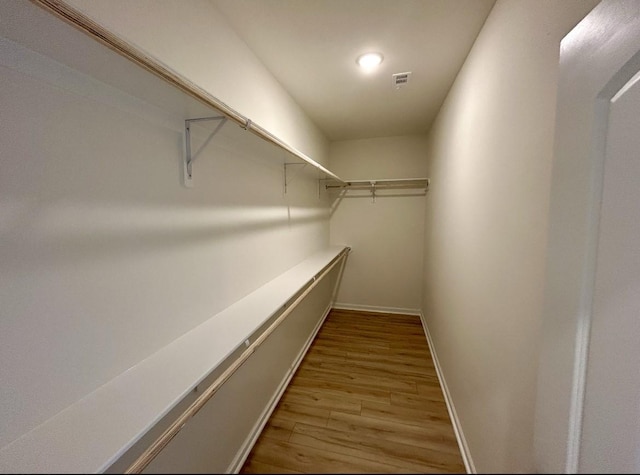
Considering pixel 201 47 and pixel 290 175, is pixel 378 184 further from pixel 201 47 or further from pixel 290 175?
pixel 201 47

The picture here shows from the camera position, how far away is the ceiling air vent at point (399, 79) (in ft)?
5.81

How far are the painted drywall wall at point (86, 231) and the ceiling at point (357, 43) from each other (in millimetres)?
465

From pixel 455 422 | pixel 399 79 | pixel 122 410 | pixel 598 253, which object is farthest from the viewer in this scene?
pixel 399 79

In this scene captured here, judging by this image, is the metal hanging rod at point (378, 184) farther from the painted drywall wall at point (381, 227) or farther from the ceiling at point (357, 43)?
the ceiling at point (357, 43)

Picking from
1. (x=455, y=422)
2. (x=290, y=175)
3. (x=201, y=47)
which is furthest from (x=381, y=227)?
(x=201, y=47)

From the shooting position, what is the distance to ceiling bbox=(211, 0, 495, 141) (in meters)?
1.18

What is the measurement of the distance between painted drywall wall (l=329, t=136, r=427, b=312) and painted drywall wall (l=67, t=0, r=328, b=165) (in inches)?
65.2

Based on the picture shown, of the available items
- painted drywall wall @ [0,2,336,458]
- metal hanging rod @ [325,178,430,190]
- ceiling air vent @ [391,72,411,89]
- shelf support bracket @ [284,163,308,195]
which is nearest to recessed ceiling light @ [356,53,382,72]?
ceiling air vent @ [391,72,411,89]

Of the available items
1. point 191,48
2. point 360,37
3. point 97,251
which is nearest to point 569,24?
point 360,37

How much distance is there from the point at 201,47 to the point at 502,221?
4.80 ft

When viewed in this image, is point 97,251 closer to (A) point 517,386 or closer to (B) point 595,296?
(B) point 595,296

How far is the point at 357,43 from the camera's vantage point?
1.43 meters

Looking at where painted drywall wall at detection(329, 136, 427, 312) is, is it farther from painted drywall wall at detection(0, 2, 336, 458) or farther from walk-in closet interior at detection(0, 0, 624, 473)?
painted drywall wall at detection(0, 2, 336, 458)

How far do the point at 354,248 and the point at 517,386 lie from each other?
2652 millimetres
